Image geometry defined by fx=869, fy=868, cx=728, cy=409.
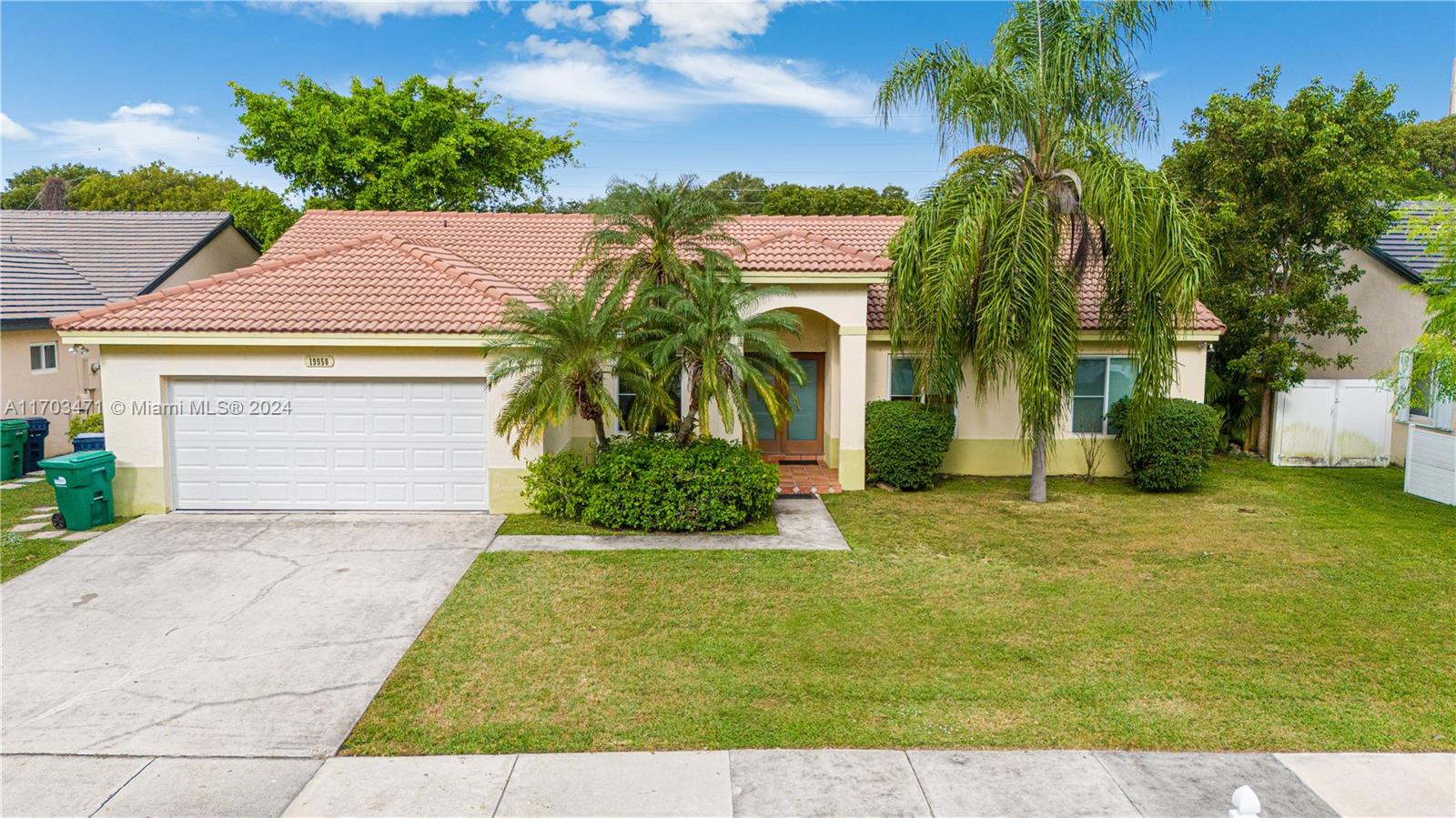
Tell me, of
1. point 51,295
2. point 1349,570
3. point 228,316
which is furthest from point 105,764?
point 51,295

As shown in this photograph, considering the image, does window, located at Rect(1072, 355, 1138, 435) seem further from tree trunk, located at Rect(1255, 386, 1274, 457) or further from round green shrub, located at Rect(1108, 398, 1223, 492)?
tree trunk, located at Rect(1255, 386, 1274, 457)

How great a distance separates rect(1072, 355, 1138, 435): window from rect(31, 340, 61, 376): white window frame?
19.6 m

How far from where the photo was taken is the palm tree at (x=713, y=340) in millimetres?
11336

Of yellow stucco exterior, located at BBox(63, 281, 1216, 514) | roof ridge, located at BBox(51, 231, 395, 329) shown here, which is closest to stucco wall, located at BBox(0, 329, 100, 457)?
roof ridge, located at BBox(51, 231, 395, 329)

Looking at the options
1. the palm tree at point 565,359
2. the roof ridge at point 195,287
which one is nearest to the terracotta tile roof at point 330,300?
the roof ridge at point 195,287

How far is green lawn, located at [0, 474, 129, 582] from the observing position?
10.3 meters

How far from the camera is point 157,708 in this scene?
22.2 ft

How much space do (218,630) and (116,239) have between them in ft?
61.2

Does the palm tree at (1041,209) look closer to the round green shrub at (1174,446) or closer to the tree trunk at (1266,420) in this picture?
the round green shrub at (1174,446)

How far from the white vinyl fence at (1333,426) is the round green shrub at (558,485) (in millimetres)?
13937

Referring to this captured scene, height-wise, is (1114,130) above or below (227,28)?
below

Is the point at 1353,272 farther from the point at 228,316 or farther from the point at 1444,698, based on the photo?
the point at 228,316

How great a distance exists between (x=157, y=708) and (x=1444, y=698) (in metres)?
10.2

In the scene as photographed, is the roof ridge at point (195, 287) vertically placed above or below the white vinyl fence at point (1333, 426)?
above
